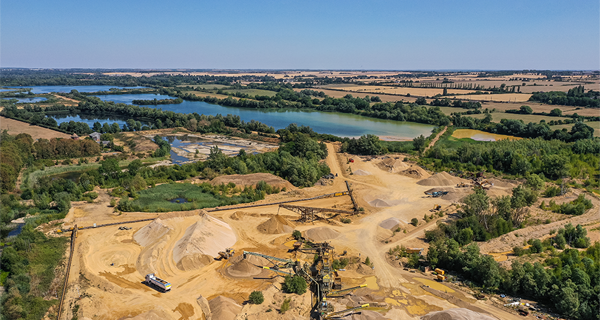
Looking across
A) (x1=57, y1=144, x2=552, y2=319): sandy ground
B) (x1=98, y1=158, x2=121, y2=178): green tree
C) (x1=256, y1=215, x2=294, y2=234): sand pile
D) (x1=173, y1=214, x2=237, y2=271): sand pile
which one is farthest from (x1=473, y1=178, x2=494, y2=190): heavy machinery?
(x1=98, y1=158, x2=121, y2=178): green tree

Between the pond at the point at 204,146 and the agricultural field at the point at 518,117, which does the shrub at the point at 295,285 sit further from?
the agricultural field at the point at 518,117

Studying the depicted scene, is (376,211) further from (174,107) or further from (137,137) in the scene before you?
(174,107)

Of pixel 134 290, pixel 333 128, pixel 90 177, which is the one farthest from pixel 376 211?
pixel 333 128

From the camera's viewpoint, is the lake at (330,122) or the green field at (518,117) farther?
the green field at (518,117)

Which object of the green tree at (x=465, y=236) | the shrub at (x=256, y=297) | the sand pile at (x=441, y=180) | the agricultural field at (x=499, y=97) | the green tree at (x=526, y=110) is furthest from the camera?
the agricultural field at (x=499, y=97)

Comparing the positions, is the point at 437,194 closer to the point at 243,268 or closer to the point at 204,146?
the point at 243,268

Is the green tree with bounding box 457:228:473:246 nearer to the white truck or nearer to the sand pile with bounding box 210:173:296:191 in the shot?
the sand pile with bounding box 210:173:296:191

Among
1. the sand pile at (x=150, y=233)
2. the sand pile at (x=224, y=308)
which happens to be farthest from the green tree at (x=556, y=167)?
the sand pile at (x=150, y=233)
